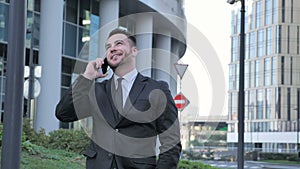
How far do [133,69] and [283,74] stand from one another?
8836 cm

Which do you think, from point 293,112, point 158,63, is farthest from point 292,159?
point 158,63

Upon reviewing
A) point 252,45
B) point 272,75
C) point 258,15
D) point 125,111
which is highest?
point 258,15

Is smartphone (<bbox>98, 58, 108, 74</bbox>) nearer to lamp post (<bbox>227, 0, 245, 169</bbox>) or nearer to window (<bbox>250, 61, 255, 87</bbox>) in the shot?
lamp post (<bbox>227, 0, 245, 169</bbox>)

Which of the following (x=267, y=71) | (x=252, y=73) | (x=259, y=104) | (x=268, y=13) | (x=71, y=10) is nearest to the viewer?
(x=71, y=10)

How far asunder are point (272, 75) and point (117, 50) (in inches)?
3493

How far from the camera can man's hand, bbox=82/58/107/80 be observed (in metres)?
3.11

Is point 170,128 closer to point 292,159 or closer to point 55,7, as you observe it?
point 55,7

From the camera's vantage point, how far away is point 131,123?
3059mm

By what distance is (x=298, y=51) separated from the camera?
89250 mm

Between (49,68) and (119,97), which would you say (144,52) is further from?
(49,68)

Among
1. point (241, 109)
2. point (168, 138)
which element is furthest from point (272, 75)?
point (168, 138)

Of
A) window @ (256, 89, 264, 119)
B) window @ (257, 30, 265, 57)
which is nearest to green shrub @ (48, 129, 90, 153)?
window @ (256, 89, 264, 119)

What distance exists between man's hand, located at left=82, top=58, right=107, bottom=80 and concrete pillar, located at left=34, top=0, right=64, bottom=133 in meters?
17.3

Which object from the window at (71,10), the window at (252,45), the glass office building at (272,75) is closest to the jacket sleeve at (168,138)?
the window at (71,10)
